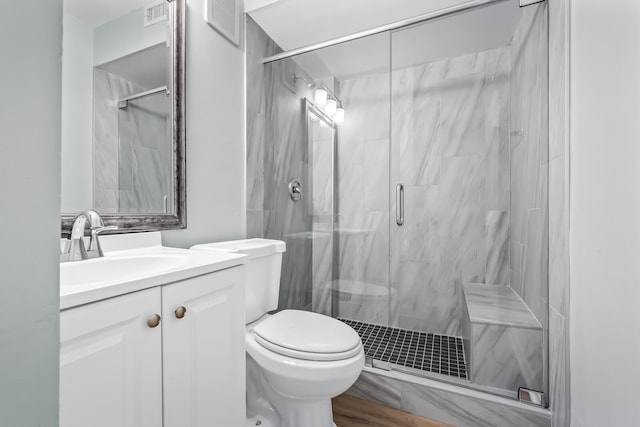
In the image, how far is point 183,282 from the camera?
815 mm

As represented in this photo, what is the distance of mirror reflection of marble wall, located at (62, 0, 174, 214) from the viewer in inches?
41.3

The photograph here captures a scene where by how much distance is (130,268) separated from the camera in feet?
3.45

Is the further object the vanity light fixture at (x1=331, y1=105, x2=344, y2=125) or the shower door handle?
the vanity light fixture at (x1=331, y1=105, x2=344, y2=125)

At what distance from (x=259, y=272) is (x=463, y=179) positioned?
151cm

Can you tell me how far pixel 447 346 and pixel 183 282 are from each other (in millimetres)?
1808

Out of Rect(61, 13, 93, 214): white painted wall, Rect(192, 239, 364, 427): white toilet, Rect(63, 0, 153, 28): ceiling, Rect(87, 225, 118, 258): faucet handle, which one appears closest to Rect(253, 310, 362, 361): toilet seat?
Rect(192, 239, 364, 427): white toilet

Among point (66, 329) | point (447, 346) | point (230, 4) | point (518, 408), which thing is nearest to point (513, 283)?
point (447, 346)

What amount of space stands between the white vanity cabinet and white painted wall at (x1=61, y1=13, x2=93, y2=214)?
57 centimetres

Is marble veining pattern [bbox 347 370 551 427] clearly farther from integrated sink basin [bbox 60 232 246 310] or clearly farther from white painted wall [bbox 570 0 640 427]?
integrated sink basin [bbox 60 232 246 310]

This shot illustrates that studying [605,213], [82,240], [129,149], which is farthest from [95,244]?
[605,213]

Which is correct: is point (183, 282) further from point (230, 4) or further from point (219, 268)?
point (230, 4)

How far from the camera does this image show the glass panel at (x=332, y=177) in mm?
2025

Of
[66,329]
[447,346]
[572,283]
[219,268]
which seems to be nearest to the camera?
[66,329]

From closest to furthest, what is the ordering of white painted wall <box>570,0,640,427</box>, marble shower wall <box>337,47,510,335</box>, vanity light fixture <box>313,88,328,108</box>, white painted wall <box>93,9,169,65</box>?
white painted wall <box>570,0,640,427</box>, white painted wall <box>93,9,169,65</box>, marble shower wall <box>337,47,510,335</box>, vanity light fixture <box>313,88,328,108</box>
